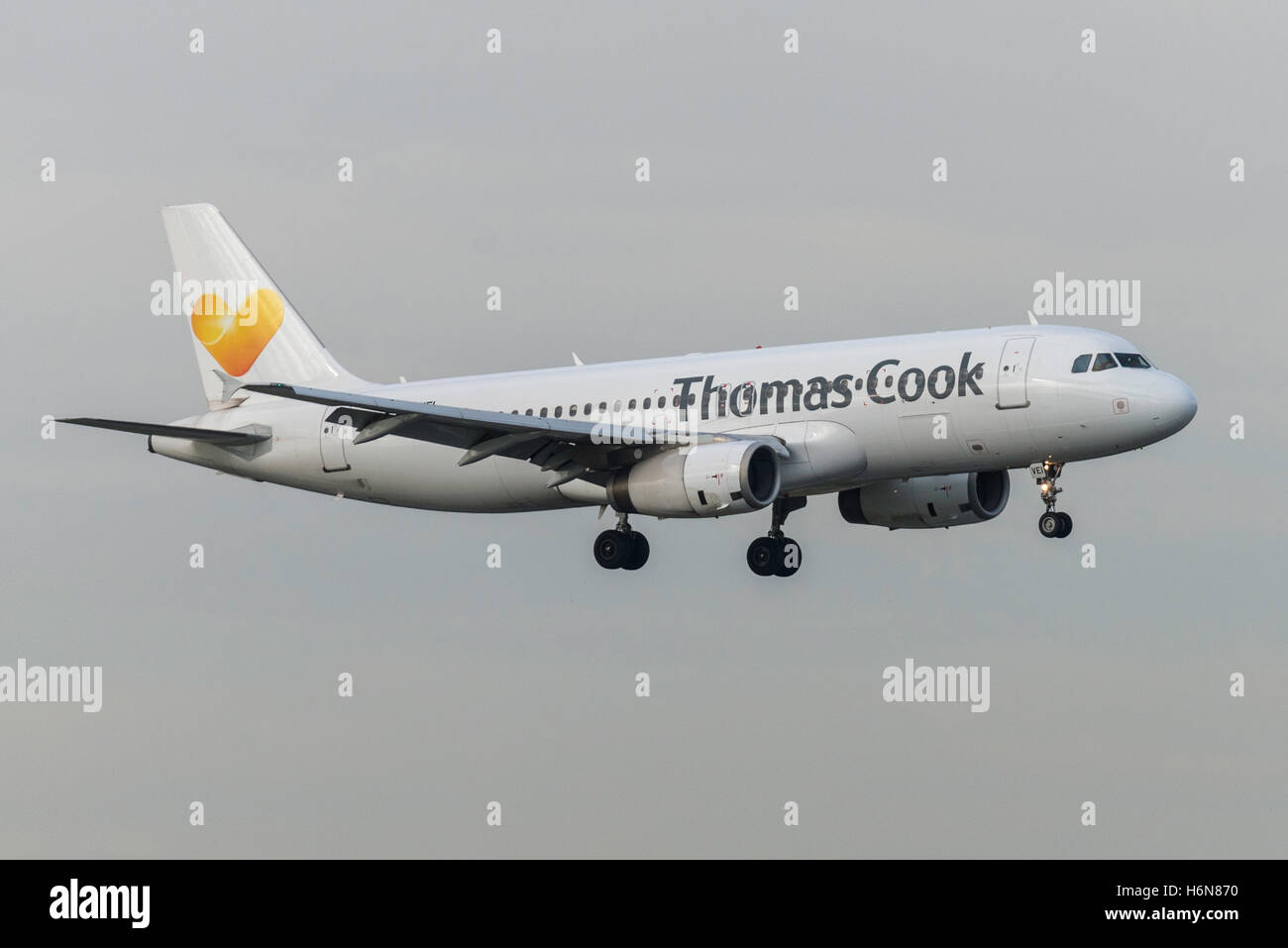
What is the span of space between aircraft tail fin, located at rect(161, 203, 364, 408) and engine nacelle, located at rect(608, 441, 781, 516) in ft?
46.7

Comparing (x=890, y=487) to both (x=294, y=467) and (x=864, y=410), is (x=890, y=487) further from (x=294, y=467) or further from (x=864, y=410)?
(x=294, y=467)

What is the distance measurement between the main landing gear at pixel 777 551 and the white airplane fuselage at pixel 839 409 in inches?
146

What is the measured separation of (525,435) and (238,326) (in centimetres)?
1465

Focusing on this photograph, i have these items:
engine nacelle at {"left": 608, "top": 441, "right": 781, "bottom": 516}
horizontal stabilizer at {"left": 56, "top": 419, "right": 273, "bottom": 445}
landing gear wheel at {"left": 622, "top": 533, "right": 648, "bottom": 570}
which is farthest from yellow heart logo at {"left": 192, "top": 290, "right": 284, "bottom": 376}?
engine nacelle at {"left": 608, "top": 441, "right": 781, "bottom": 516}

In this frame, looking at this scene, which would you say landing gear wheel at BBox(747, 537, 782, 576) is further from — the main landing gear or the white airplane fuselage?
the white airplane fuselage

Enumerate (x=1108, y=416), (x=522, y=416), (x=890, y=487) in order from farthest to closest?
(x=890, y=487) < (x=522, y=416) < (x=1108, y=416)

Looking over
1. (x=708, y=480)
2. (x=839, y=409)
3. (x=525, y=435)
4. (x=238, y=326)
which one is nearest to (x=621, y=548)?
(x=525, y=435)

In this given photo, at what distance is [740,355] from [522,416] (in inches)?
236

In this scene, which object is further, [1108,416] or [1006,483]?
[1006,483]

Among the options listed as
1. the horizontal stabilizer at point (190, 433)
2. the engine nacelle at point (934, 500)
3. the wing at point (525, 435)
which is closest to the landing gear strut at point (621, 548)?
the wing at point (525, 435)

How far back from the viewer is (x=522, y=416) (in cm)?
Result: 5841

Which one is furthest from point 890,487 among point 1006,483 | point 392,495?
point 392,495

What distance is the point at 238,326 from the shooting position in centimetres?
6888

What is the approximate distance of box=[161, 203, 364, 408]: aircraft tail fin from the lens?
68.5m
